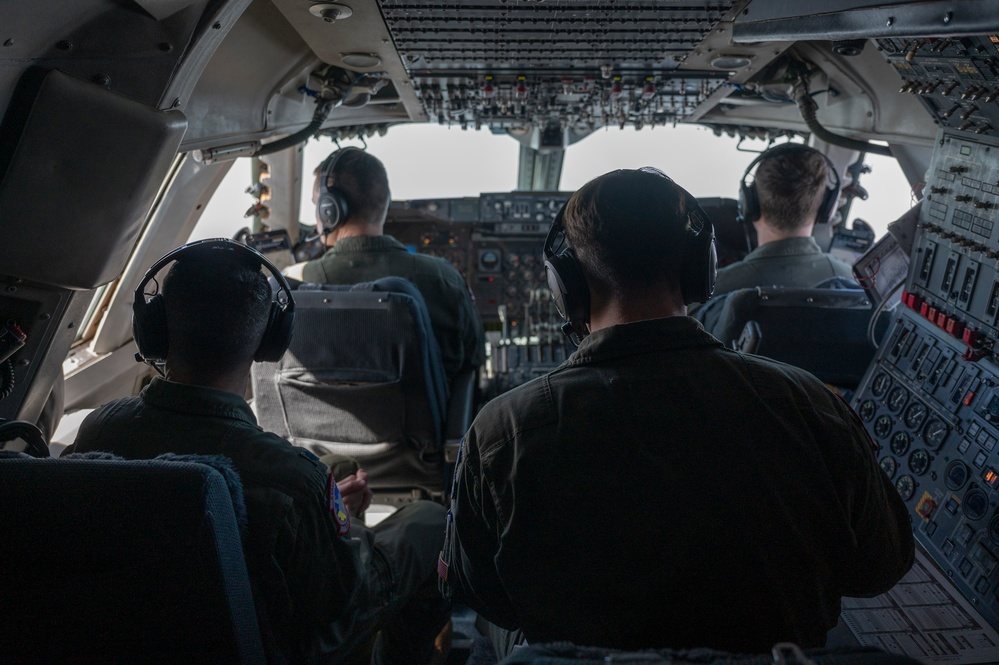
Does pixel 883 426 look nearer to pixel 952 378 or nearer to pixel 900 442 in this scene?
pixel 900 442

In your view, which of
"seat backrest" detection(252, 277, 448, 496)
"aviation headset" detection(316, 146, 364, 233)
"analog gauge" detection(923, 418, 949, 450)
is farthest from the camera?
"aviation headset" detection(316, 146, 364, 233)

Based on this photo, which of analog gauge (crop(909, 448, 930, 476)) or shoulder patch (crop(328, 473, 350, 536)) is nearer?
shoulder patch (crop(328, 473, 350, 536))

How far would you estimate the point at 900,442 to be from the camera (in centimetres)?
186

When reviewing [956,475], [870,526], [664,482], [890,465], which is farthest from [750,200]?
[664,482]

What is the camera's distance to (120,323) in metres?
3.10

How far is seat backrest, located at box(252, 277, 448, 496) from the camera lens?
215 cm

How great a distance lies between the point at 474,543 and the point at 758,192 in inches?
70.1

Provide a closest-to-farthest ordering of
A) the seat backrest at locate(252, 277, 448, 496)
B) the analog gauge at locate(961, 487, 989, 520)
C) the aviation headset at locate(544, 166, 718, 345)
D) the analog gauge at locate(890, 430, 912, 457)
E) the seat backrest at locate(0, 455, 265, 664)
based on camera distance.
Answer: the seat backrest at locate(0, 455, 265, 664), the aviation headset at locate(544, 166, 718, 345), the analog gauge at locate(961, 487, 989, 520), the analog gauge at locate(890, 430, 912, 457), the seat backrest at locate(252, 277, 448, 496)

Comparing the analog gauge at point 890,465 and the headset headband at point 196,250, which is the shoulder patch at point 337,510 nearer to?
the headset headband at point 196,250

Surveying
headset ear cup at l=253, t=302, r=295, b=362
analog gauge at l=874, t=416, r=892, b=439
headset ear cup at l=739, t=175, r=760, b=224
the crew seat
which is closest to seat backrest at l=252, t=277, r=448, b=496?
the crew seat

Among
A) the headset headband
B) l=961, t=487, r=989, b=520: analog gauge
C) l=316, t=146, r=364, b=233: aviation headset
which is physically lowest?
l=961, t=487, r=989, b=520: analog gauge

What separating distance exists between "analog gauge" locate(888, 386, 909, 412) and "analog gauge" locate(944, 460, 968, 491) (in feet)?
0.90

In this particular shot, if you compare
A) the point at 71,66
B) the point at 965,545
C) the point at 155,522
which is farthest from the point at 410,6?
the point at 965,545

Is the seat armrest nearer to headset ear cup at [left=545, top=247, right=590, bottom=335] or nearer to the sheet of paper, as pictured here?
headset ear cup at [left=545, top=247, right=590, bottom=335]
